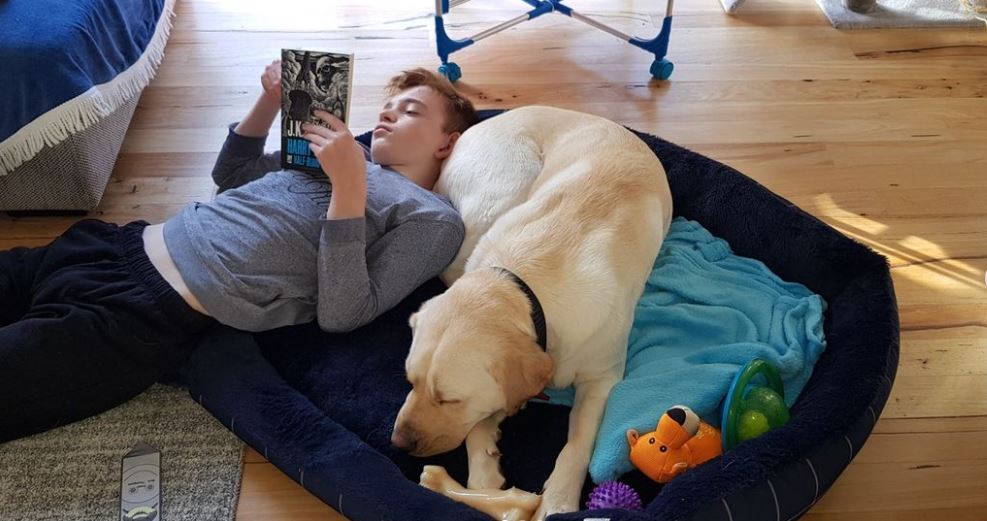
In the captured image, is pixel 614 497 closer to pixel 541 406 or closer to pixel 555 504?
pixel 555 504

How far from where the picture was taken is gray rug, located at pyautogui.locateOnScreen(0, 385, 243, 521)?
177 centimetres

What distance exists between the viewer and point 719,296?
2.08 metres

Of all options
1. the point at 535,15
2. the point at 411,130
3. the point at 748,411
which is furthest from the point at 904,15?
the point at 748,411

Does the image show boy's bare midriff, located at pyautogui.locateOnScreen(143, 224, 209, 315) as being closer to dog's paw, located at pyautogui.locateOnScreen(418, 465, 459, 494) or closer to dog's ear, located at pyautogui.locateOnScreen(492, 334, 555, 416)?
dog's paw, located at pyautogui.locateOnScreen(418, 465, 459, 494)

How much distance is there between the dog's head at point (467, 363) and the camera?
5.08ft

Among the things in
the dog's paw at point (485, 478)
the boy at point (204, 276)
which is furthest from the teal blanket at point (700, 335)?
the boy at point (204, 276)

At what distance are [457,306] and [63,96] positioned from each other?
1244 mm

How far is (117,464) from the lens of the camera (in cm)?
186

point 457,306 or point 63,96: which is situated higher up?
point 63,96

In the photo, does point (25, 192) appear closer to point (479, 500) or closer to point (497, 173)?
point (497, 173)

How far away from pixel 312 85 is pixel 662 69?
5.16 feet

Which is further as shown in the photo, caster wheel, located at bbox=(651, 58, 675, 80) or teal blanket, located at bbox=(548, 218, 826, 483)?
caster wheel, located at bbox=(651, 58, 675, 80)

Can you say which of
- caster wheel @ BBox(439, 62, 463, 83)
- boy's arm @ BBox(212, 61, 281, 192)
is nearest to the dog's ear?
boy's arm @ BBox(212, 61, 281, 192)

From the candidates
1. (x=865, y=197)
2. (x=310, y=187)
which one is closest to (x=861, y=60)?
(x=865, y=197)
